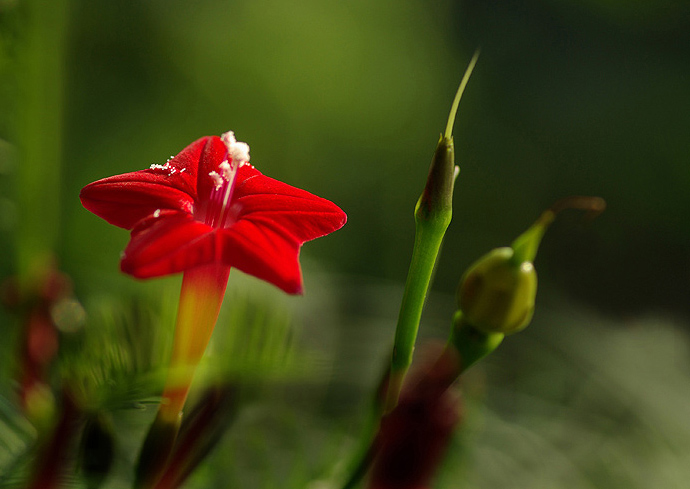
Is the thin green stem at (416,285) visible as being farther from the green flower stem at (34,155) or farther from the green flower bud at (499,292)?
the green flower stem at (34,155)

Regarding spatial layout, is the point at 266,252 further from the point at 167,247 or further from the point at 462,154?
the point at 462,154

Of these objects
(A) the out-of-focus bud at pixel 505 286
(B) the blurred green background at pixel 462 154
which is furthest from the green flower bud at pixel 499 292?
(B) the blurred green background at pixel 462 154

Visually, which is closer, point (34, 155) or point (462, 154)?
point (34, 155)

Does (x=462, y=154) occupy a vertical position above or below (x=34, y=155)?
below

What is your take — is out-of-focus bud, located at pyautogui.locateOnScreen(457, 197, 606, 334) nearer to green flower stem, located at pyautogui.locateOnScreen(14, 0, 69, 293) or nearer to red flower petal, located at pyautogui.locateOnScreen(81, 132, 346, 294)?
red flower petal, located at pyautogui.locateOnScreen(81, 132, 346, 294)

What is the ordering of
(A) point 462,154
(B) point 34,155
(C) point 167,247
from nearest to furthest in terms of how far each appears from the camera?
(C) point 167,247 < (B) point 34,155 < (A) point 462,154

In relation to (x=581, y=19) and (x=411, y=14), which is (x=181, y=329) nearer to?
(x=411, y=14)

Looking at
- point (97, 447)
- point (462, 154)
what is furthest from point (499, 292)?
point (462, 154)
